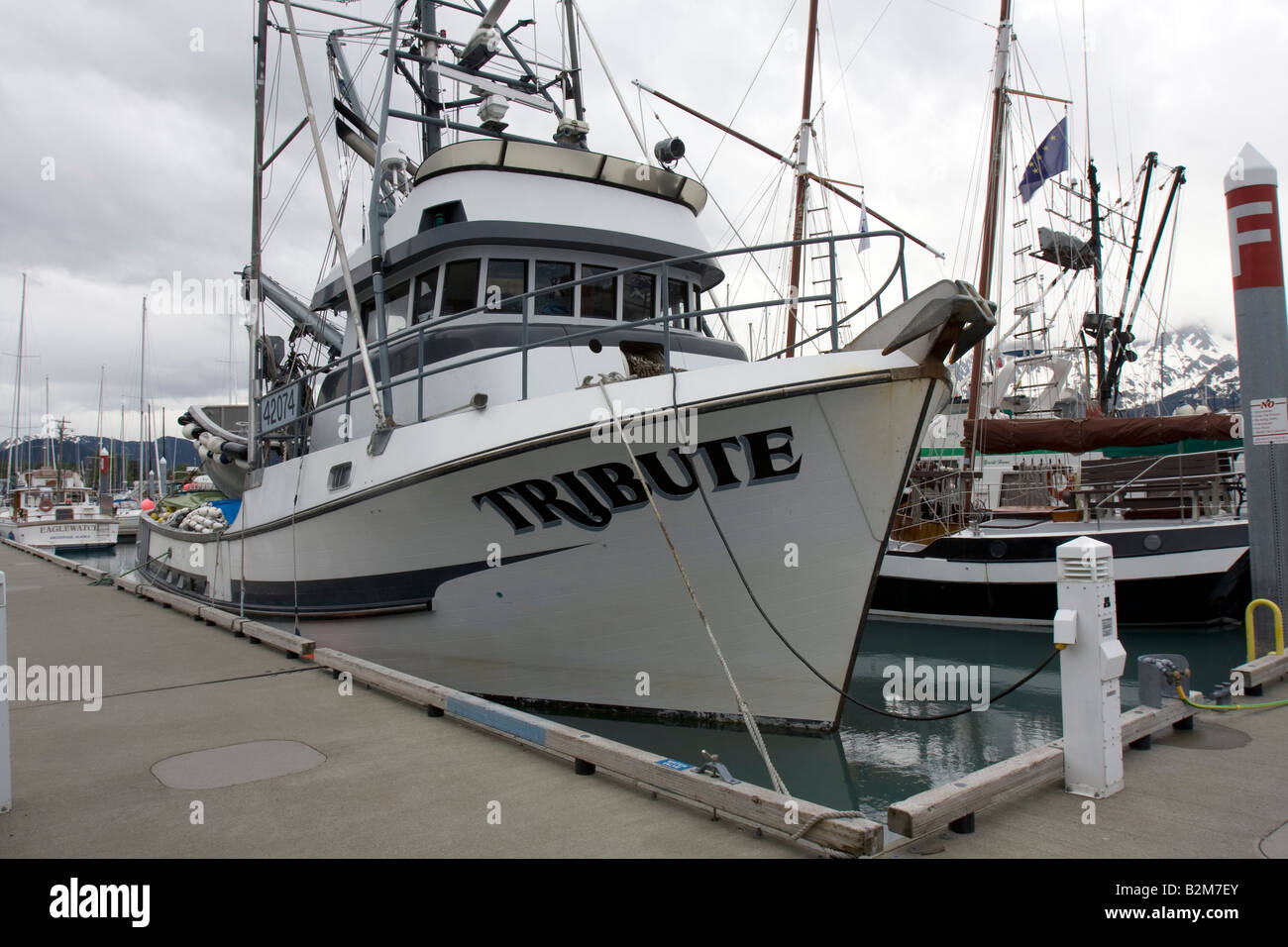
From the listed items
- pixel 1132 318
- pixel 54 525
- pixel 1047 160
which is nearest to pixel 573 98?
pixel 1047 160

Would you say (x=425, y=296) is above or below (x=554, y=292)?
above

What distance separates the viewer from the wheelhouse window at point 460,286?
25.1 feet

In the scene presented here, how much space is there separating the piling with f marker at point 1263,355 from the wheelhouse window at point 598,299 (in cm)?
495

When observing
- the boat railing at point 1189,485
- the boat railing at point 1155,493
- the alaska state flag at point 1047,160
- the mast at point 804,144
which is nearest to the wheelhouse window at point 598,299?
the boat railing at point 1155,493

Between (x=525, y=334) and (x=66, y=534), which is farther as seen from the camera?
(x=66, y=534)

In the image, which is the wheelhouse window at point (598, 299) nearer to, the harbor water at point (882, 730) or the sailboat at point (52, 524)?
the harbor water at point (882, 730)

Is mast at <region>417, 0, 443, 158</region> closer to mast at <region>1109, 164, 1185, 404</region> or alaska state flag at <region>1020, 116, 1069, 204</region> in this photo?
alaska state flag at <region>1020, 116, 1069, 204</region>

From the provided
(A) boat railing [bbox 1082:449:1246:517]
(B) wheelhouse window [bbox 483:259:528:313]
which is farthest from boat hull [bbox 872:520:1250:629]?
(B) wheelhouse window [bbox 483:259:528:313]

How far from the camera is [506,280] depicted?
762cm

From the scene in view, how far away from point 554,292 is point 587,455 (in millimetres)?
2467

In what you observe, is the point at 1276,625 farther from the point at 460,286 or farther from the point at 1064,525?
the point at 1064,525

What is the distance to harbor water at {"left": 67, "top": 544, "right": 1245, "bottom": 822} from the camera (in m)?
5.80
